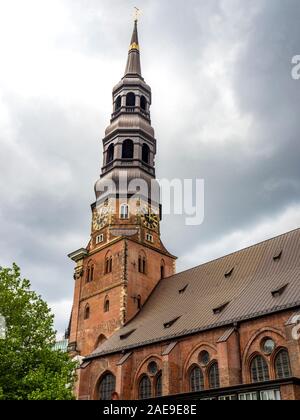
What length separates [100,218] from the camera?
138ft

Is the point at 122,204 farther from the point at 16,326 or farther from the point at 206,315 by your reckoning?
the point at 16,326

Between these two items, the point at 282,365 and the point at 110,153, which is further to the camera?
the point at 110,153

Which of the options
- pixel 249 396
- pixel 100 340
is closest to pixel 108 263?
pixel 100 340

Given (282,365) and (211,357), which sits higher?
(211,357)

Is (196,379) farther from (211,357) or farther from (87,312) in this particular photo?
(87,312)

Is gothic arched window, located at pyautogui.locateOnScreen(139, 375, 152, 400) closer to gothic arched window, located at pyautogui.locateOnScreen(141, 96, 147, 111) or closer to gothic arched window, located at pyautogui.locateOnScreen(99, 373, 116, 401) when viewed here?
gothic arched window, located at pyautogui.locateOnScreen(99, 373, 116, 401)

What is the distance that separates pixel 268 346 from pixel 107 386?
12.5 m

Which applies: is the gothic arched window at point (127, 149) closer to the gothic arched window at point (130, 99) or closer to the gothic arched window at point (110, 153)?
the gothic arched window at point (110, 153)

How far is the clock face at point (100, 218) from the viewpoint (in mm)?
41344

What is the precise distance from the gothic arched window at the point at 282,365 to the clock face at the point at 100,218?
21793mm

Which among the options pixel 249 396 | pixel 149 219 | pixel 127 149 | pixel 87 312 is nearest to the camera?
pixel 249 396

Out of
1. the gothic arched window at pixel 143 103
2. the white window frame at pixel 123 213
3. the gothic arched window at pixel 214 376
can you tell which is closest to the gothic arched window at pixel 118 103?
the gothic arched window at pixel 143 103

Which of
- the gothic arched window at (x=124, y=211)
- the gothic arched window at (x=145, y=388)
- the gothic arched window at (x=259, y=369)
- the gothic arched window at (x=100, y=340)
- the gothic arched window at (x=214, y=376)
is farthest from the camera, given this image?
the gothic arched window at (x=124, y=211)

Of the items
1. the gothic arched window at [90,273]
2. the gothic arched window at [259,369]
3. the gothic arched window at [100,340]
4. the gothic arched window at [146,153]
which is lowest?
the gothic arched window at [259,369]
